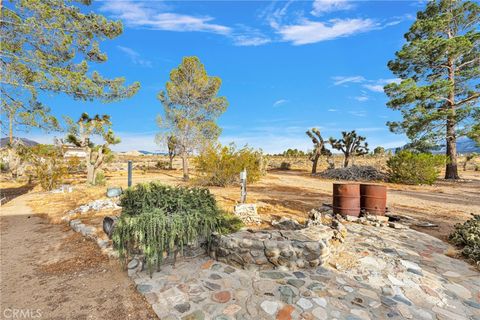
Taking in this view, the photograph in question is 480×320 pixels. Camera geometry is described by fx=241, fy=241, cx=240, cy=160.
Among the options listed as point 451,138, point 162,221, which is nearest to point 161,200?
point 162,221

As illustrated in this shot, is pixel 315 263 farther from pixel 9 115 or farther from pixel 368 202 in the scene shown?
pixel 9 115

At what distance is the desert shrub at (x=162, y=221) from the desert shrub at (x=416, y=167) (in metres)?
14.1

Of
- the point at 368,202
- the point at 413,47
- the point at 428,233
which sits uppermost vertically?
the point at 413,47

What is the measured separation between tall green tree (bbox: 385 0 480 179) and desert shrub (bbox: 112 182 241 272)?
15.5 m

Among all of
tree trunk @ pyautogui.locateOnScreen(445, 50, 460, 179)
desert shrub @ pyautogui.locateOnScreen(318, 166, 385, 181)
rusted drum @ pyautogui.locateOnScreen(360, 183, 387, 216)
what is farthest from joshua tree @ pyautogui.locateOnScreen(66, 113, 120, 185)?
tree trunk @ pyautogui.locateOnScreen(445, 50, 460, 179)

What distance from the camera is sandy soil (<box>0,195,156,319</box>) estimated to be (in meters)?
2.88

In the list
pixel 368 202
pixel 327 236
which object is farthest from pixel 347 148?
pixel 327 236

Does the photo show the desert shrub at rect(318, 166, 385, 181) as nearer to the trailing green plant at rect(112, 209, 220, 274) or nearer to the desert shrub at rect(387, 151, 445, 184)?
the desert shrub at rect(387, 151, 445, 184)

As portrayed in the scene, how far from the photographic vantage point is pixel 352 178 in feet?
56.2

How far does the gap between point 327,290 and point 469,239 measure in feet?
10.8

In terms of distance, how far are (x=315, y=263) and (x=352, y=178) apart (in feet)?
49.8

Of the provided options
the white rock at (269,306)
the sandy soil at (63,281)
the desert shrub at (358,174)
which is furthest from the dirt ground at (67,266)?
the desert shrub at (358,174)

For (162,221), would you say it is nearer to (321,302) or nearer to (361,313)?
(321,302)

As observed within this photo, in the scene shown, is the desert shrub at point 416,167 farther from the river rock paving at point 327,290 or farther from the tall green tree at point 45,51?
the tall green tree at point 45,51
